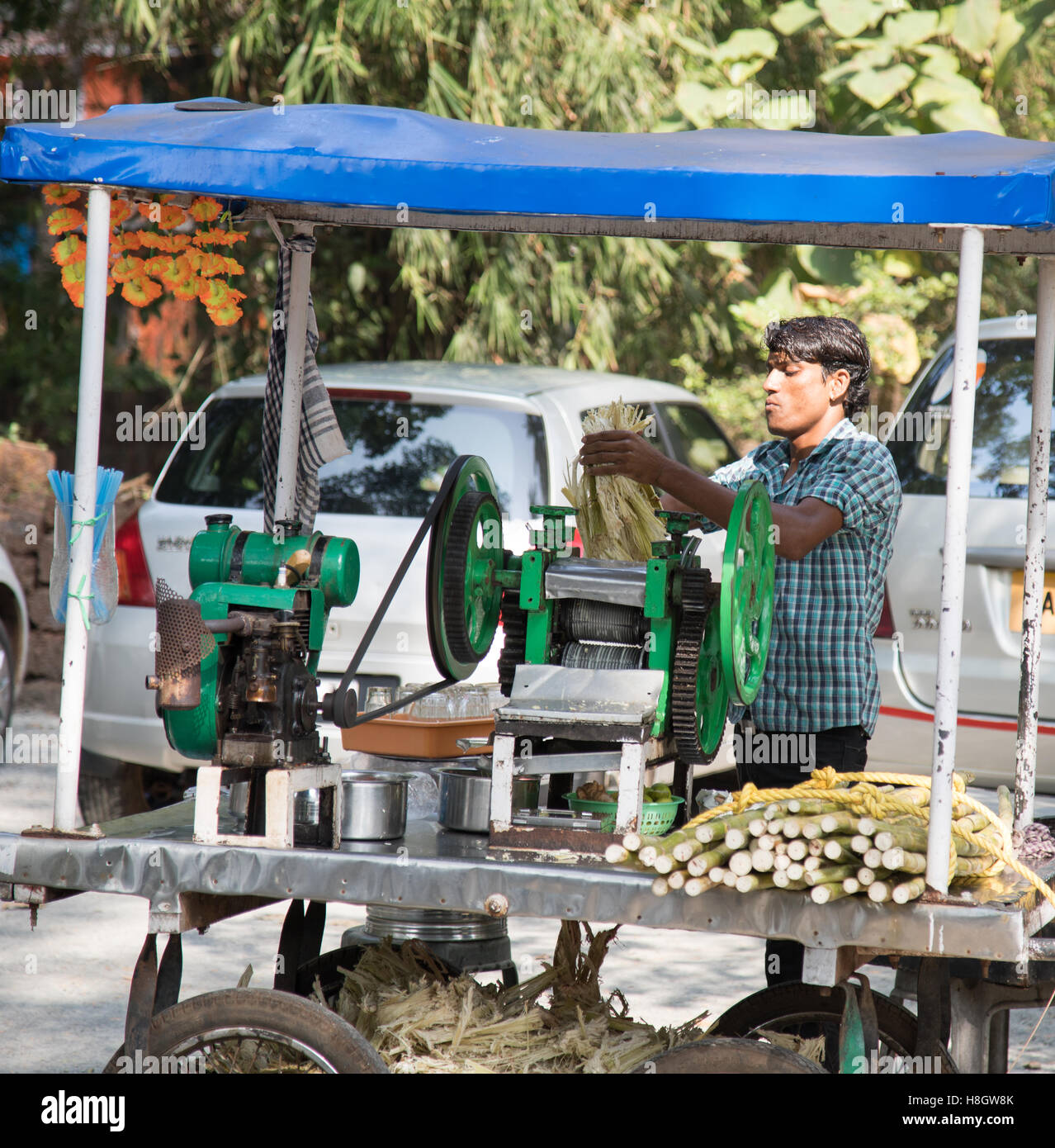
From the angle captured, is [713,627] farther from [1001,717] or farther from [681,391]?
[681,391]

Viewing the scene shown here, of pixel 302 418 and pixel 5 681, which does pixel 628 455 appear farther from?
pixel 5 681

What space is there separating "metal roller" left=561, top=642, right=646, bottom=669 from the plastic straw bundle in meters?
0.95

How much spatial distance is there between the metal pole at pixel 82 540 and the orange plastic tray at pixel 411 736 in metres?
0.84

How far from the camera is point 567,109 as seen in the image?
9156 mm

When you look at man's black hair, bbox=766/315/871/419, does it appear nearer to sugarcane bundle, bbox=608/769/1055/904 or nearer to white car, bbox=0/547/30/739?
sugarcane bundle, bbox=608/769/1055/904

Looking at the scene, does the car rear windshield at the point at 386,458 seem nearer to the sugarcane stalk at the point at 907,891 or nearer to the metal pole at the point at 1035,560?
the metal pole at the point at 1035,560

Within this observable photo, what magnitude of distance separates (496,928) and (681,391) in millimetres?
3606

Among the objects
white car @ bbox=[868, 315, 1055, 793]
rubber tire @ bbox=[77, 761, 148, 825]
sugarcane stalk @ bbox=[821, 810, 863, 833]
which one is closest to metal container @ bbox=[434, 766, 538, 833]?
sugarcane stalk @ bbox=[821, 810, 863, 833]

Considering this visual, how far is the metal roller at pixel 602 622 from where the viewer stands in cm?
306

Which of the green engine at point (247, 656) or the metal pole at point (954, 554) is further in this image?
the green engine at point (247, 656)

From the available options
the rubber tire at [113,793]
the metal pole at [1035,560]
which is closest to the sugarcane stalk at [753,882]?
the metal pole at [1035,560]

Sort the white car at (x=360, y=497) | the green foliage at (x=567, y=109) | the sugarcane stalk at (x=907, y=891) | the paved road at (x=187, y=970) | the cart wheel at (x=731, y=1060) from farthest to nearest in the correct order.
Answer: the green foliage at (x=567, y=109), the white car at (x=360, y=497), the paved road at (x=187, y=970), the cart wheel at (x=731, y=1060), the sugarcane stalk at (x=907, y=891)

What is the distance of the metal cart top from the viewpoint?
8.45 ft

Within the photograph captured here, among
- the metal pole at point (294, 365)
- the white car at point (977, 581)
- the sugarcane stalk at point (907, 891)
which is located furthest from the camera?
the white car at point (977, 581)
